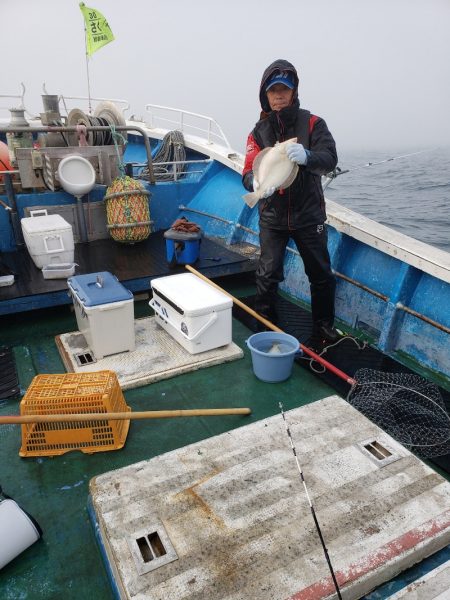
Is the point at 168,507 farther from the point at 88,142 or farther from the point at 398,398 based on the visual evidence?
the point at 88,142

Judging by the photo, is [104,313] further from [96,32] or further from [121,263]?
[96,32]

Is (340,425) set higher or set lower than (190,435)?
higher

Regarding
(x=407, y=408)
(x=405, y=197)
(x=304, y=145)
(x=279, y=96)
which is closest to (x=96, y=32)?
(x=279, y=96)

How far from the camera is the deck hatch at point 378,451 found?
7.55 ft

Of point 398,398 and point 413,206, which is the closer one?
point 398,398

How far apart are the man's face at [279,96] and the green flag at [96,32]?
821 cm

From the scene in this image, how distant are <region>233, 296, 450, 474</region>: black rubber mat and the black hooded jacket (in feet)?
3.74

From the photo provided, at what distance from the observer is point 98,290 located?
11.6 ft

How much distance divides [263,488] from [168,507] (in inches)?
18.8

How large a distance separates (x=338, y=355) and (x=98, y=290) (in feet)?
7.19

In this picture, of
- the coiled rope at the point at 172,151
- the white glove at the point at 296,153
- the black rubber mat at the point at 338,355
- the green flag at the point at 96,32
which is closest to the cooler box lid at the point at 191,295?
the black rubber mat at the point at 338,355

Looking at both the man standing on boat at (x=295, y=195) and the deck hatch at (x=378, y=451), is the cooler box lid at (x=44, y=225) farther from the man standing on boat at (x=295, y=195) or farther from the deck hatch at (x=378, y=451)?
the deck hatch at (x=378, y=451)

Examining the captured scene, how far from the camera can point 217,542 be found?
6.18ft

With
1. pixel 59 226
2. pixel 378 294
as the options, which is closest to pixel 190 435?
pixel 378 294
